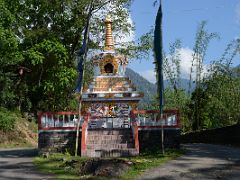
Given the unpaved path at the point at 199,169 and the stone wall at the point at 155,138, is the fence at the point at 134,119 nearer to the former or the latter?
the stone wall at the point at 155,138

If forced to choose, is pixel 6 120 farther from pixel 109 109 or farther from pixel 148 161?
pixel 148 161

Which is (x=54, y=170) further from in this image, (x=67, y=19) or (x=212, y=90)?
(x=212, y=90)

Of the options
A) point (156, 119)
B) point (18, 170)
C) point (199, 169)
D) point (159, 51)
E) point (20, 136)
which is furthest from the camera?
point (20, 136)

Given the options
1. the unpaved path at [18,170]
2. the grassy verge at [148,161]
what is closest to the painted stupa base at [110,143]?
the grassy verge at [148,161]

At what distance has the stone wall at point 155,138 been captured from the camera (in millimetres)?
19078

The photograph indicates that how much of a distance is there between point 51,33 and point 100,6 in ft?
13.2

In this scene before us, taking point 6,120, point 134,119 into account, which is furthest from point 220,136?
point 6,120

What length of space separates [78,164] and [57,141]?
17.1ft

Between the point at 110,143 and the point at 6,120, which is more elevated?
the point at 6,120

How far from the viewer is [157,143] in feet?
63.4

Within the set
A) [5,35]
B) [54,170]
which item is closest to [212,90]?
[5,35]

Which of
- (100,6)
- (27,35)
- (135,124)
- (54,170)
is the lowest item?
(54,170)

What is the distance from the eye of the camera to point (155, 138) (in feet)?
63.3

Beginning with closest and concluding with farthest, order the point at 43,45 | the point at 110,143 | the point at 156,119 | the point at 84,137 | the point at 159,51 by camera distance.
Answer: the point at 159,51
the point at 84,137
the point at 110,143
the point at 156,119
the point at 43,45
